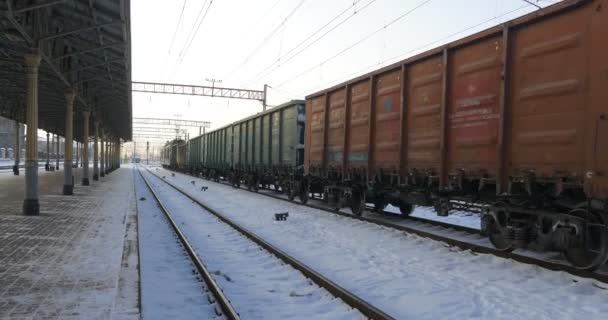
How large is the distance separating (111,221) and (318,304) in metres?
7.35

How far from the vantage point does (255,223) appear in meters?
11.7

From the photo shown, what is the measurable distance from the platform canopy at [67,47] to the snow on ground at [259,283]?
224 inches

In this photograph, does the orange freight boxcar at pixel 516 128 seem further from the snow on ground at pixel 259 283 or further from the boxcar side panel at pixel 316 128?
the boxcar side panel at pixel 316 128

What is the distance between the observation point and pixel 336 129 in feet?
41.7

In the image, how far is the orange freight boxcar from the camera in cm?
565

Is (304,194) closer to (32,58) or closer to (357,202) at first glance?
(357,202)

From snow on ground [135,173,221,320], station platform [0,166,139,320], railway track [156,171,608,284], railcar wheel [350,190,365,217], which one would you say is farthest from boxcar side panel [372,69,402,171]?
station platform [0,166,139,320]

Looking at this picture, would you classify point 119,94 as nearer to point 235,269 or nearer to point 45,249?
Answer: point 45,249

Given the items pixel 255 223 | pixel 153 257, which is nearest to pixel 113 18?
pixel 255 223

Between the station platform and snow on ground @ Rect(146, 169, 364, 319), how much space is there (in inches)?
43.8

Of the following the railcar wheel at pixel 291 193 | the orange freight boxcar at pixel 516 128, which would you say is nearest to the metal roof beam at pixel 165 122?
the railcar wheel at pixel 291 193

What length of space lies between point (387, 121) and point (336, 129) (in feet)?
8.99

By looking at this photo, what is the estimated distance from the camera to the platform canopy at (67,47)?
36.3ft

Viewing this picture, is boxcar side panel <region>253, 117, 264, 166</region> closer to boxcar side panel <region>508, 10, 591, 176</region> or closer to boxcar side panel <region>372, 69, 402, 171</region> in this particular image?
boxcar side panel <region>372, 69, 402, 171</region>
